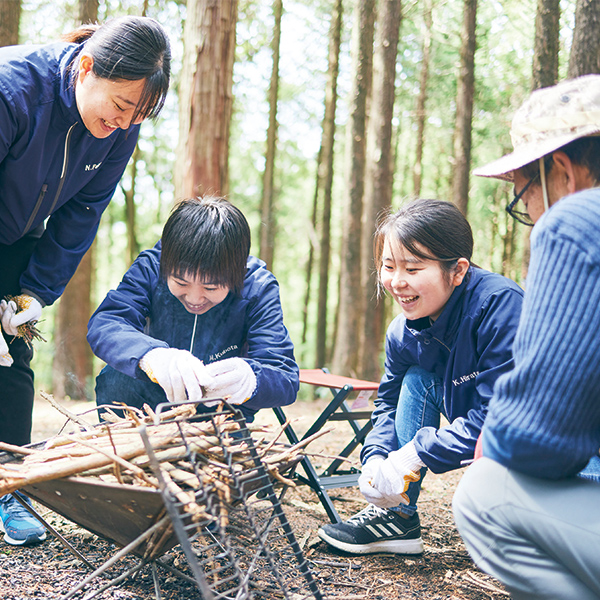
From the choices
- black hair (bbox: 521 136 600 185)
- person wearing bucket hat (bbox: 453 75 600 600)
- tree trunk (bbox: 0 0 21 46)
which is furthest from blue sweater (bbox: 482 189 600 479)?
tree trunk (bbox: 0 0 21 46)

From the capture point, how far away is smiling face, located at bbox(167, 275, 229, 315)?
2.51 metres

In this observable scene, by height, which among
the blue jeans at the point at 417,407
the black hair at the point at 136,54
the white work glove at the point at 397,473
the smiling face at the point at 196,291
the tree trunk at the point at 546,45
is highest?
the tree trunk at the point at 546,45

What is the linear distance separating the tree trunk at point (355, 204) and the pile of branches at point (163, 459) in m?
6.56

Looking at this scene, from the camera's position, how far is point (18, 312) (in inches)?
99.9

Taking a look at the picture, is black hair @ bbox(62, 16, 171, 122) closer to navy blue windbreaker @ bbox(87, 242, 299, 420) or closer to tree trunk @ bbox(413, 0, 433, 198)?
navy blue windbreaker @ bbox(87, 242, 299, 420)

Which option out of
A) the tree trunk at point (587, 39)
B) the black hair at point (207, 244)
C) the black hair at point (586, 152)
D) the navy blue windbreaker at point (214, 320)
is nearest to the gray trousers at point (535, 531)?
the black hair at point (586, 152)

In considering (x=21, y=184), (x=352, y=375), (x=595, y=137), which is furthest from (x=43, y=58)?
(x=352, y=375)

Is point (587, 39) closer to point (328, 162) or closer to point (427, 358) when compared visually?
point (427, 358)

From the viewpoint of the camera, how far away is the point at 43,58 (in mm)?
2242

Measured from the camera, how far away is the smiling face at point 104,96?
86.0 inches

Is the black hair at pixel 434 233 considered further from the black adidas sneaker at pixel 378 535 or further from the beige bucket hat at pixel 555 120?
the black adidas sneaker at pixel 378 535

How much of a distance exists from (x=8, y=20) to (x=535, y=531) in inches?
251

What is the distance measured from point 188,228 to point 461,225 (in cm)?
115

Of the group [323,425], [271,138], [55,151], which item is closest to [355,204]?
[271,138]
